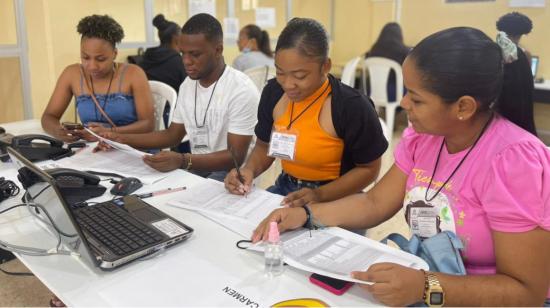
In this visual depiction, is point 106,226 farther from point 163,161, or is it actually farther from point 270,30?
point 270,30

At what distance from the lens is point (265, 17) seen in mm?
5719

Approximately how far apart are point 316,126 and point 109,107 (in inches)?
49.1

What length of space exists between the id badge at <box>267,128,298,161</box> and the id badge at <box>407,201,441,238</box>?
0.55 metres

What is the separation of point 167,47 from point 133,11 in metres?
0.78

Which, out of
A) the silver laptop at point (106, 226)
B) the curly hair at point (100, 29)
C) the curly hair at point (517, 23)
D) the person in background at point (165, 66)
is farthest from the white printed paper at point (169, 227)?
the curly hair at point (517, 23)

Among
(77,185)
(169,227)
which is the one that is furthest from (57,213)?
(77,185)

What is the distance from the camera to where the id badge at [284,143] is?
163 centimetres

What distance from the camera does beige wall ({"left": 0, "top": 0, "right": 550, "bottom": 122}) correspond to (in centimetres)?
361

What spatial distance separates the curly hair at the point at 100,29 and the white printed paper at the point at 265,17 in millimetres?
3453

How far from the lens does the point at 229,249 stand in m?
1.11

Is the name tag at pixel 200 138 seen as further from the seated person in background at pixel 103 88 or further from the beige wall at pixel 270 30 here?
the beige wall at pixel 270 30

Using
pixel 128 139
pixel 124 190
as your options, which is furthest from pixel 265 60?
pixel 124 190

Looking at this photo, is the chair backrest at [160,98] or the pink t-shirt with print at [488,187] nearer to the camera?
the pink t-shirt with print at [488,187]

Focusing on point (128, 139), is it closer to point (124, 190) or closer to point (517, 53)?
point (124, 190)
